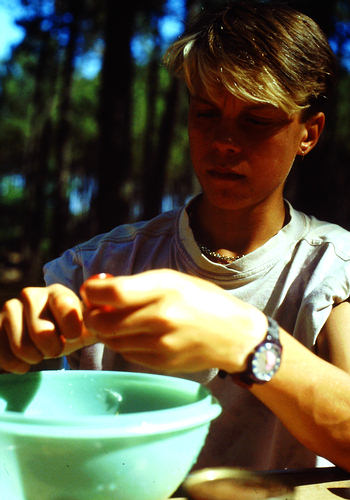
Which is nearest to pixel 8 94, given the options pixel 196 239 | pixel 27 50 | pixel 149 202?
pixel 27 50

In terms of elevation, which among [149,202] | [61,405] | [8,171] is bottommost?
[8,171]

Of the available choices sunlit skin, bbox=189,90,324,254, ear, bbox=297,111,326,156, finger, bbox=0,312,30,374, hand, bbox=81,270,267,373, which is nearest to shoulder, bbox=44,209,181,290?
sunlit skin, bbox=189,90,324,254

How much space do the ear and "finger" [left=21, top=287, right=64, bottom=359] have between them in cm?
119

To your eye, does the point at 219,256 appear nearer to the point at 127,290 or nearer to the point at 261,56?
the point at 261,56

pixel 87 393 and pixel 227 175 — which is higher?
pixel 227 175

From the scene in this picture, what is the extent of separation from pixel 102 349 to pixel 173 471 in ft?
3.39

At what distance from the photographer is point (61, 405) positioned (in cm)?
128

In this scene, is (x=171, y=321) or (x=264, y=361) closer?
(x=171, y=321)

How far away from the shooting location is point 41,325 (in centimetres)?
117

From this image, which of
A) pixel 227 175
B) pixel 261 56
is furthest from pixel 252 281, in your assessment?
pixel 261 56

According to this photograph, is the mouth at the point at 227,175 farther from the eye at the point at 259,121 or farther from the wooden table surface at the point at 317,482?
the wooden table surface at the point at 317,482

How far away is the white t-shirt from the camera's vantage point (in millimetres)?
1789

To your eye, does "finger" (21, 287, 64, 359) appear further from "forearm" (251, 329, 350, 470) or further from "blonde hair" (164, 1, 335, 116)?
"blonde hair" (164, 1, 335, 116)

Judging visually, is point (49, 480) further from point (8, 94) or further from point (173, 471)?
point (8, 94)
